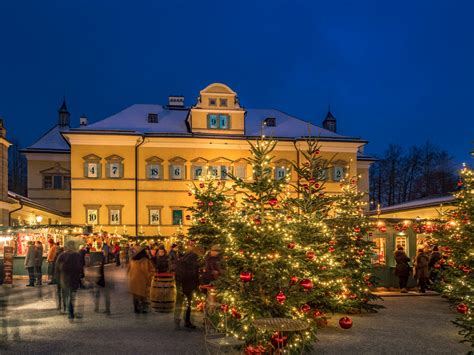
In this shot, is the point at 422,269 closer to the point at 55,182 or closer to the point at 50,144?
the point at 55,182

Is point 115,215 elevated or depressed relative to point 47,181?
depressed

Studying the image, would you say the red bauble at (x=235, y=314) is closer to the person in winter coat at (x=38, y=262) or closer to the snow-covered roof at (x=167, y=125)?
the person in winter coat at (x=38, y=262)

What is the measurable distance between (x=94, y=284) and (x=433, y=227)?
1346 cm

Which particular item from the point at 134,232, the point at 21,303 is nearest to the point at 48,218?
the point at 134,232

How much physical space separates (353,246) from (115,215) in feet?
108

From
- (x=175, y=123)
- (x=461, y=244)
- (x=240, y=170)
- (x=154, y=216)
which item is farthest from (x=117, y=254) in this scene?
(x=461, y=244)

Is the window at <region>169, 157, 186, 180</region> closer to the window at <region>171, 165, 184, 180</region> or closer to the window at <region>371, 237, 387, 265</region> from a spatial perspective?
the window at <region>171, 165, 184, 180</region>

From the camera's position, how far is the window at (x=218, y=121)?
47781mm

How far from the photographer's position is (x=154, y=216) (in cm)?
4697

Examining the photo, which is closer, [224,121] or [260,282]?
[260,282]

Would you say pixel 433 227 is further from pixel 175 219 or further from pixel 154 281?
pixel 175 219

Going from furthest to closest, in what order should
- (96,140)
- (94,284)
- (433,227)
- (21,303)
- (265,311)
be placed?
(96,140) → (94,284) → (433,227) → (21,303) → (265,311)

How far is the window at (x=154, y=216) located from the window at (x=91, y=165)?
5154 millimetres

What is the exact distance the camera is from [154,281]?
50.2 feet
